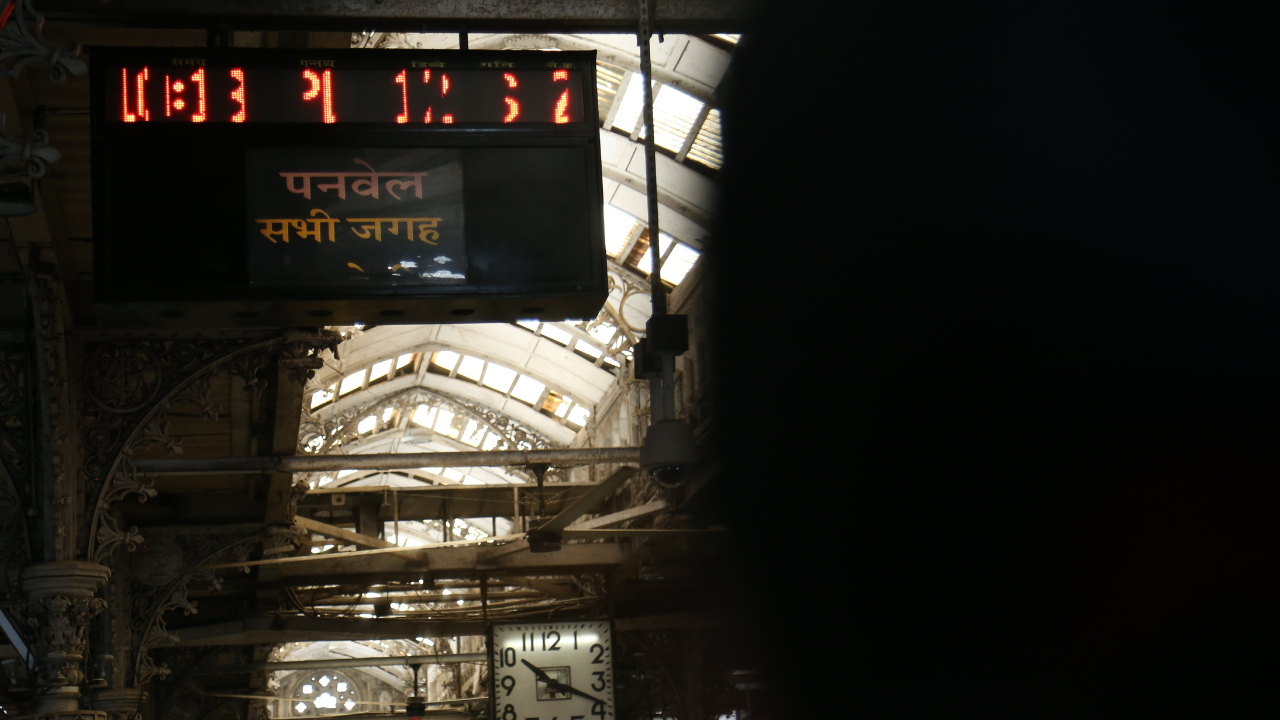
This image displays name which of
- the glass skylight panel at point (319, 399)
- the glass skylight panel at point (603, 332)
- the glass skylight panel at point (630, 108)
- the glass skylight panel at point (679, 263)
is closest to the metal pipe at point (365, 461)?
the glass skylight panel at point (679, 263)

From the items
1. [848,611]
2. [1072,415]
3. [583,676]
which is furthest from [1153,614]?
[583,676]

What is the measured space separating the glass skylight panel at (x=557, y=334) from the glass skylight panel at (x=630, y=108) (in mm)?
6675

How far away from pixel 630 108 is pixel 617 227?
2.57 meters

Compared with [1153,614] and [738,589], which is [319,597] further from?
[1153,614]

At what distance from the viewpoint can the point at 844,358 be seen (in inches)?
136

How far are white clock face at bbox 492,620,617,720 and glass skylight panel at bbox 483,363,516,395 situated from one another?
10.9 metres

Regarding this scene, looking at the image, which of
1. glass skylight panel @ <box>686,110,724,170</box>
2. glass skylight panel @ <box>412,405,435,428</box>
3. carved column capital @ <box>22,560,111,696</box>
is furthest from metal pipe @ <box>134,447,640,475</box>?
glass skylight panel @ <box>412,405,435,428</box>

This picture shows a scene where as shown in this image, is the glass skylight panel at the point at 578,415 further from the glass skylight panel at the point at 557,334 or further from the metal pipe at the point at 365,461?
the metal pipe at the point at 365,461

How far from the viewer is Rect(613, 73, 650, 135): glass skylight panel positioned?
14979 millimetres

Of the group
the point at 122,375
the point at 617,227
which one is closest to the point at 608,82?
the point at 617,227

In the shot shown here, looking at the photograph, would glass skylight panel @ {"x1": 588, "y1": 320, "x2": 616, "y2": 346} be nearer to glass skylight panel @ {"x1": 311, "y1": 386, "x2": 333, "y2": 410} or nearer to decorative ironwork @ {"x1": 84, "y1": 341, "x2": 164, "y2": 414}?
glass skylight panel @ {"x1": 311, "y1": 386, "x2": 333, "y2": 410}

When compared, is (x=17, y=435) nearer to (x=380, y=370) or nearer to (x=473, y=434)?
(x=380, y=370)

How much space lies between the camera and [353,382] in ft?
80.0

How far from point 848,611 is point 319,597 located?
1862cm
